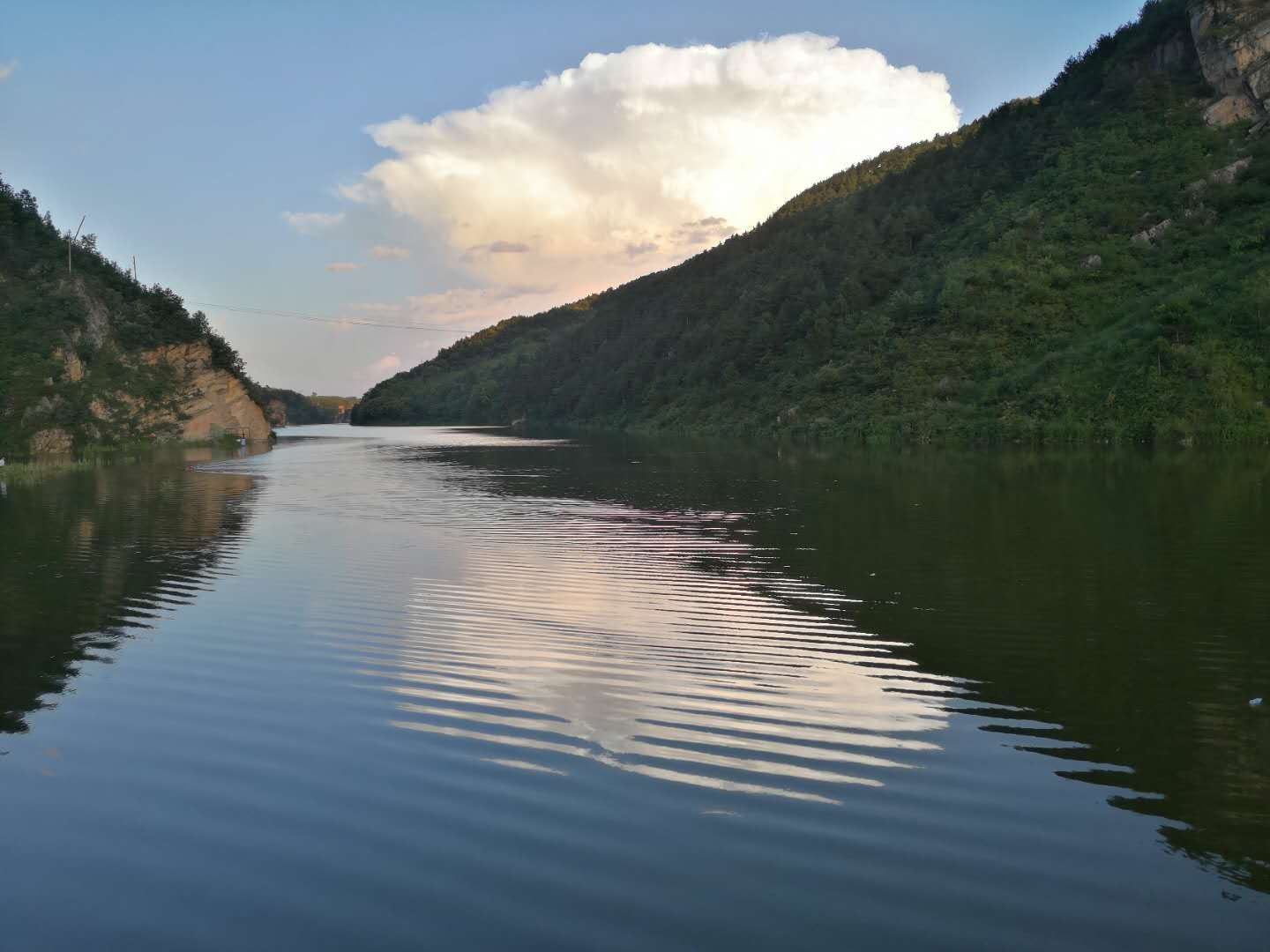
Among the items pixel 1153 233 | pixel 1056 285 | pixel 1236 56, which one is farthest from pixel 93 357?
pixel 1236 56

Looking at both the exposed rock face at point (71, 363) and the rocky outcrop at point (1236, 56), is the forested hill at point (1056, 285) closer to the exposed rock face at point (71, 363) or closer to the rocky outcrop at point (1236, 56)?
the rocky outcrop at point (1236, 56)

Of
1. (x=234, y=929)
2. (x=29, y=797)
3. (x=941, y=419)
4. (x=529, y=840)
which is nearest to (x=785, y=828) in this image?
(x=529, y=840)

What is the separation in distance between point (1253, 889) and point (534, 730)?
608 cm

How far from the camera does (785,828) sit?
698 cm

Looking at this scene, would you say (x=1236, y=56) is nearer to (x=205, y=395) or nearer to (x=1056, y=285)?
(x=1056, y=285)

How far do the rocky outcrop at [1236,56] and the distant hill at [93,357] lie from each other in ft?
339

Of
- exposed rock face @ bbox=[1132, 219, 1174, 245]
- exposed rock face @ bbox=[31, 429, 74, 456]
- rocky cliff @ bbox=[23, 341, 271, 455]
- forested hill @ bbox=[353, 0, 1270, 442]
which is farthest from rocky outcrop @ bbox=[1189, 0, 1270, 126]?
exposed rock face @ bbox=[31, 429, 74, 456]

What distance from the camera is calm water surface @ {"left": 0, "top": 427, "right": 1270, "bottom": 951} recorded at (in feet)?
19.5

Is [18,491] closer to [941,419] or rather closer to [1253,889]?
[1253,889]

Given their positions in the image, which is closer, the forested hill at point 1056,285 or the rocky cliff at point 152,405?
the forested hill at point 1056,285

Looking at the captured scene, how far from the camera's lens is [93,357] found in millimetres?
82375

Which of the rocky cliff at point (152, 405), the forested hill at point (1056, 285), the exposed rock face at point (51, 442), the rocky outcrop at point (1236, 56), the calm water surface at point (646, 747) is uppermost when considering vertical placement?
the rocky outcrop at point (1236, 56)

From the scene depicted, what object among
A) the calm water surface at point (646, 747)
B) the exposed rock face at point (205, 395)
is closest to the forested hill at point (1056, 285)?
the calm water surface at point (646, 747)

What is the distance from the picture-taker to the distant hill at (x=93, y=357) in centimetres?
6988
